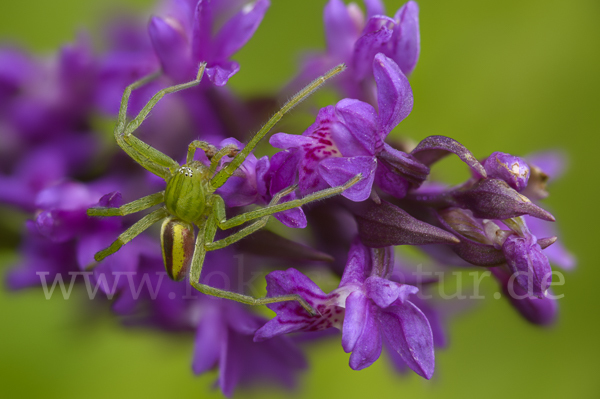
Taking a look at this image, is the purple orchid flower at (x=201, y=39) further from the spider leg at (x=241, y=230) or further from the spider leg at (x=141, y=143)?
the spider leg at (x=241, y=230)

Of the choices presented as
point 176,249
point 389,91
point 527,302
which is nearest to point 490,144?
point 527,302

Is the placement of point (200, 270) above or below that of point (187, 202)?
below

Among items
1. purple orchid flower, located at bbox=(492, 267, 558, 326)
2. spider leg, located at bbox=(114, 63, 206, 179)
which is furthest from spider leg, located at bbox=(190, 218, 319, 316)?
purple orchid flower, located at bbox=(492, 267, 558, 326)

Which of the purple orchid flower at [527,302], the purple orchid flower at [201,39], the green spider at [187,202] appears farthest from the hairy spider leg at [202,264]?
the purple orchid flower at [527,302]

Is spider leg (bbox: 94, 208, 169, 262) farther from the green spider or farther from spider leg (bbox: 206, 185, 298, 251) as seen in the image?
spider leg (bbox: 206, 185, 298, 251)

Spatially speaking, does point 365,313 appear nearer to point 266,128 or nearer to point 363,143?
point 363,143
